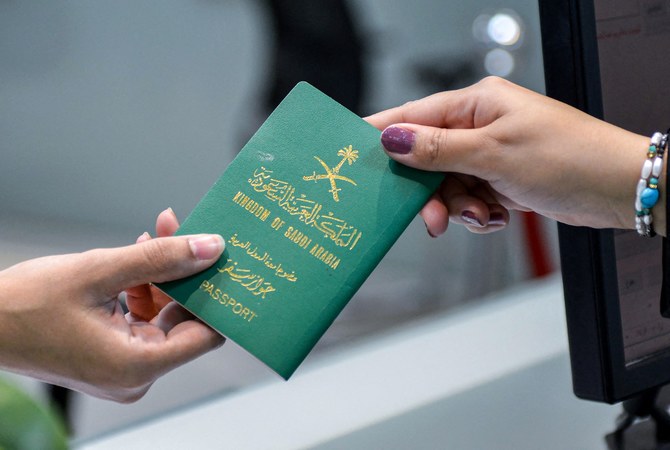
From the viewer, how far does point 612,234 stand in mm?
765

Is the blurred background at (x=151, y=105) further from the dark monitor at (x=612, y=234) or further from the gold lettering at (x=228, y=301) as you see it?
the gold lettering at (x=228, y=301)

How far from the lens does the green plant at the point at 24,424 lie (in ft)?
2.13

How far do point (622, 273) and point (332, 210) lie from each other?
28 cm

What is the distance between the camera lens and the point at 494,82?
814 mm

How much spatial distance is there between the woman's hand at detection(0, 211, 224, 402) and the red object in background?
96.7 inches

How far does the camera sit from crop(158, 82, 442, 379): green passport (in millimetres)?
677

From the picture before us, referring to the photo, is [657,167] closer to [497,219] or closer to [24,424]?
[497,219]

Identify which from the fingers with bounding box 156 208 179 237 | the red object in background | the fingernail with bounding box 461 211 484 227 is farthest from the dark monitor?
the red object in background

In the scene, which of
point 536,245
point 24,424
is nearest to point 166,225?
point 24,424

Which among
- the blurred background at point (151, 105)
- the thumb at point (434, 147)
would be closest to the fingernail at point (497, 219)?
the thumb at point (434, 147)

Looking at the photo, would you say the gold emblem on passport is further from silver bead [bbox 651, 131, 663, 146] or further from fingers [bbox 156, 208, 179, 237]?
silver bead [bbox 651, 131, 663, 146]

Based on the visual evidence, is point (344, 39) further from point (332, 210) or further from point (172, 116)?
point (332, 210)

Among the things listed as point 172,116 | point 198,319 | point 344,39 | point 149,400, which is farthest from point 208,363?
point 198,319

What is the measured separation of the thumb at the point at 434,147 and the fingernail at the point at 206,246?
17cm
